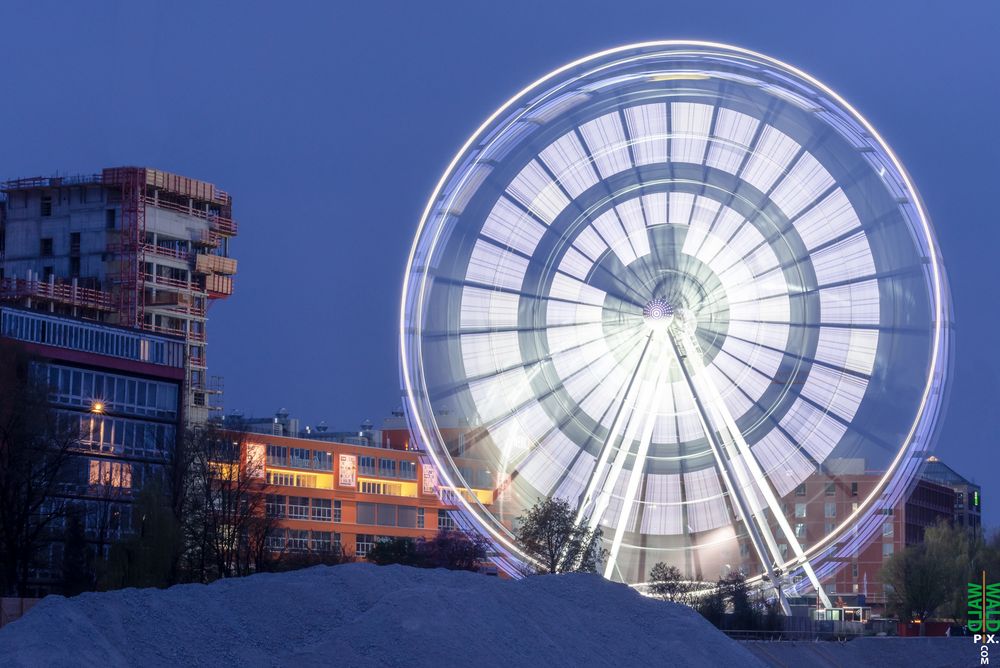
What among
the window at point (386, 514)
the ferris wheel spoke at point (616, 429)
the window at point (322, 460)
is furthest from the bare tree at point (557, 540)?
the window at point (386, 514)

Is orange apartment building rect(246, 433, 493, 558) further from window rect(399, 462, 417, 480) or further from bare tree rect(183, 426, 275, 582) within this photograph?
bare tree rect(183, 426, 275, 582)

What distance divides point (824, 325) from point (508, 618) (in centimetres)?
1349

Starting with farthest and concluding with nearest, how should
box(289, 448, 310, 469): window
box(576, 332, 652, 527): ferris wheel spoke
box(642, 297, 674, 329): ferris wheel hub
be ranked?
box(289, 448, 310, 469): window, box(642, 297, 674, 329): ferris wheel hub, box(576, 332, 652, 527): ferris wheel spoke

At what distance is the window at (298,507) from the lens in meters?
111

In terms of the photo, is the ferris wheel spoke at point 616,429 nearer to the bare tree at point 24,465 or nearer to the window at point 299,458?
the bare tree at point 24,465

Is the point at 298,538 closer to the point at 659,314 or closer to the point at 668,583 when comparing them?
the point at 668,583

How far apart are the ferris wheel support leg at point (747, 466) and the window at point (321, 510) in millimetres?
68687

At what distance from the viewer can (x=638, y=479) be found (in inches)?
1848

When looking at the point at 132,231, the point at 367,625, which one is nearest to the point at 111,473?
the point at 132,231

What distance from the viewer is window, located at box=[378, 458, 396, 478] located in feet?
389

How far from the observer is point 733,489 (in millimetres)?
46219

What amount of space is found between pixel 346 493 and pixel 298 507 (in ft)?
15.7

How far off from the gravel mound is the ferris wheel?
414 centimetres

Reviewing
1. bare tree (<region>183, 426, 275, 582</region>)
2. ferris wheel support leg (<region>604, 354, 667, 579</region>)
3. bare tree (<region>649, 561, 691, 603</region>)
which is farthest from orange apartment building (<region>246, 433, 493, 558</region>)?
ferris wheel support leg (<region>604, 354, 667, 579</region>)
